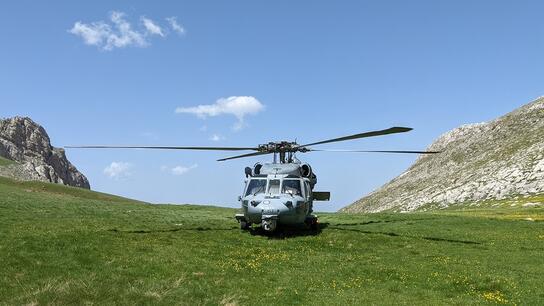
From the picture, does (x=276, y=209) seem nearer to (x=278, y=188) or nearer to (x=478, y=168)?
(x=278, y=188)

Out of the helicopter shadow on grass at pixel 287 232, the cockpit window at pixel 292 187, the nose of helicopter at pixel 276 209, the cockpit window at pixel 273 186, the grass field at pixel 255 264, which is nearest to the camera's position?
the grass field at pixel 255 264

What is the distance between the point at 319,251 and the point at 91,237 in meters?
10.7

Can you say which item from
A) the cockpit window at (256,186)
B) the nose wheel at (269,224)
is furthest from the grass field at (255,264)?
the cockpit window at (256,186)

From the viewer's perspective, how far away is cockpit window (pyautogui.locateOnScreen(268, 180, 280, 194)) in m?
26.1

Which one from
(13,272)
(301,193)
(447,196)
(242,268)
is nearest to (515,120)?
(447,196)

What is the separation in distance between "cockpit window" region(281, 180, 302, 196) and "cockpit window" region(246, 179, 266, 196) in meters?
1.22

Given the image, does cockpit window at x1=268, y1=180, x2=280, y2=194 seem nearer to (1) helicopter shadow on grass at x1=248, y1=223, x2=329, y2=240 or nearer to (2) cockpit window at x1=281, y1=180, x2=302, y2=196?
(2) cockpit window at x1=281, y1=180, x2=302, y2=196

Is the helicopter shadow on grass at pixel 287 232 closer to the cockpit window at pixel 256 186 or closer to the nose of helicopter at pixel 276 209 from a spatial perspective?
the nose of helicopter at pixel 276 209

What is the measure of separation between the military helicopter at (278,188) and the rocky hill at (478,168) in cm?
5690

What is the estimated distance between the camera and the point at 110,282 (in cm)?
1518

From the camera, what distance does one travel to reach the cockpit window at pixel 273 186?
26.1 m

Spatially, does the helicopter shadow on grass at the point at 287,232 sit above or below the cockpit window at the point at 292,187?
below

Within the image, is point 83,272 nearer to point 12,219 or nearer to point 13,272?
point 13,272

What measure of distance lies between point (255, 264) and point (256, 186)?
815 centimetres
